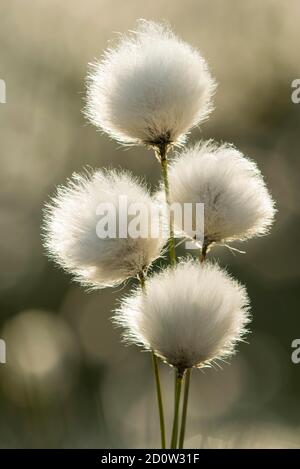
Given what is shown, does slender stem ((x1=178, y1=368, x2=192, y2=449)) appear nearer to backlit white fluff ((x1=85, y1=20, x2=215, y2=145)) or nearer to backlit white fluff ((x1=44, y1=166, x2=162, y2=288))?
backlit white fluff ((x1=44, y1=166, x2=162, y2=288))

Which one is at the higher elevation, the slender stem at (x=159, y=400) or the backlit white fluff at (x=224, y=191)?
the backlit white fluff at (x=224, y=191)

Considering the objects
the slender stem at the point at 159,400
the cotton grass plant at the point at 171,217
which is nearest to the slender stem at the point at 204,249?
the cotton grass plant at the point at 171,217

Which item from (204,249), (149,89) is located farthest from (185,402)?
(149,89)

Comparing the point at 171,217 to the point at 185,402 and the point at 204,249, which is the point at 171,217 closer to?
the point at 204,249

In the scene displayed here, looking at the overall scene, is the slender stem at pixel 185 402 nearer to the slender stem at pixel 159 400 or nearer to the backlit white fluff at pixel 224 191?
the slender stem at pixel 159 400

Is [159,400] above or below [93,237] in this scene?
below

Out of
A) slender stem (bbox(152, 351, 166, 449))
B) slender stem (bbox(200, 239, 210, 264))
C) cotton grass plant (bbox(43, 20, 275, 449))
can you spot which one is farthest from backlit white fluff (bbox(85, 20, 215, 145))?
slender stem (bbox(152, 351, 166, 449))

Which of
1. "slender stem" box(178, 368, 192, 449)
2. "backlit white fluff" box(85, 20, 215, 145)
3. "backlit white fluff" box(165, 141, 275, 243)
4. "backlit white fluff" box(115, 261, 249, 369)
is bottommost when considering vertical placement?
"slender stem" box(178, 368, 192, 449)

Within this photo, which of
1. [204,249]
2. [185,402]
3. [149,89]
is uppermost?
[149,89]
